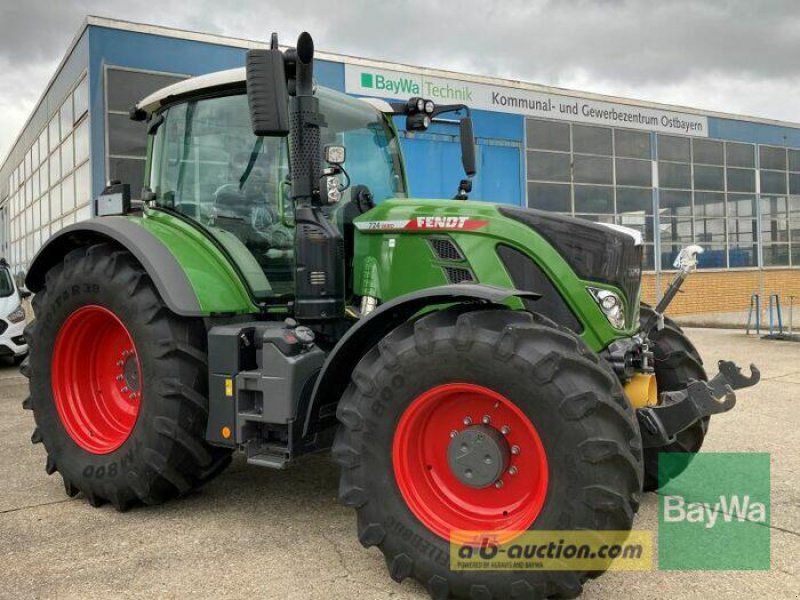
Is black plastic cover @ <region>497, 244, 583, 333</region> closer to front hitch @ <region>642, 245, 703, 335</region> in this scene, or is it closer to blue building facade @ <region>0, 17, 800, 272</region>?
front hitch @ <region>642, 245, 703, 335</region>

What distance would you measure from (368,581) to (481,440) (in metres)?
0.78

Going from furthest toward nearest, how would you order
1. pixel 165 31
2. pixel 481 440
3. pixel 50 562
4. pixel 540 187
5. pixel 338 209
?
pixel 540 187 < pixel 165 31 < pixel 338 209 < pixel 50 562 < pixel 481 440

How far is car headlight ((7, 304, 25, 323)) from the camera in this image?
399 inches

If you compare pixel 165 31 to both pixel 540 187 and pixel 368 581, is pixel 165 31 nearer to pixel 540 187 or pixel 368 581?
pixel 540 187

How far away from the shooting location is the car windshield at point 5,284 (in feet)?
34.2

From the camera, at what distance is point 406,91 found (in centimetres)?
1518

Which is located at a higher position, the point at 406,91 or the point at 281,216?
the point at 406,91

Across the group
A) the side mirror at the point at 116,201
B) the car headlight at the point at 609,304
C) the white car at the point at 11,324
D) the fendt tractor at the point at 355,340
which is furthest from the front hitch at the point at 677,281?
the white car at the point at 11,324

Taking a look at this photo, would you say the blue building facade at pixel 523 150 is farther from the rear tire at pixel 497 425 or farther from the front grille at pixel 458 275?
the rear tire at pixel 497 425

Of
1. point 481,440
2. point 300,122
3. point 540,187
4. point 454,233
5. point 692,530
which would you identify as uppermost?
point 540,187

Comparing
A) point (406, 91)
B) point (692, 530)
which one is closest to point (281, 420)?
point (692, 530)

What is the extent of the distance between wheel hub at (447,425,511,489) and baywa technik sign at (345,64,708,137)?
12.3 meters

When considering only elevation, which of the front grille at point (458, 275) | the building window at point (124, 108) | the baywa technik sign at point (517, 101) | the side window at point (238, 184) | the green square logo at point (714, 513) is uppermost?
the baywa technik sign at point (517, 101)

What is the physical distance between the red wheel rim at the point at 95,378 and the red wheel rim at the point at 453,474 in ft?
6.30
